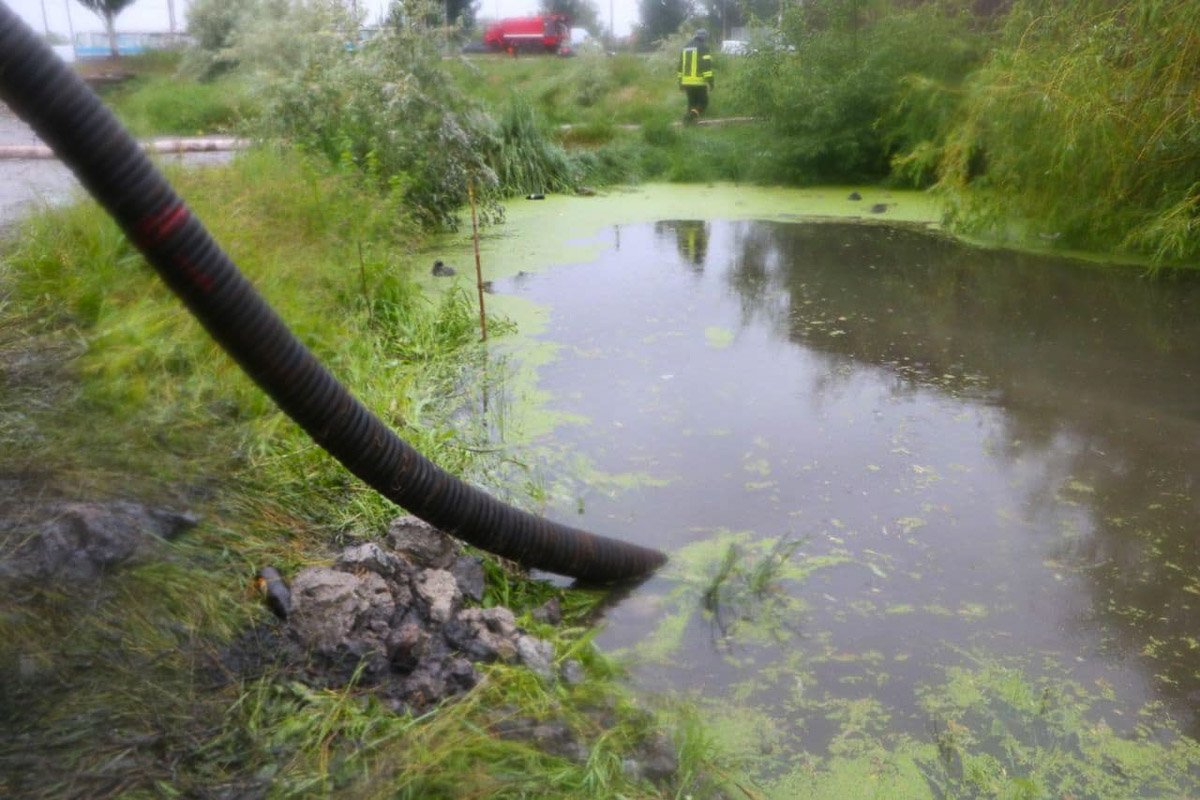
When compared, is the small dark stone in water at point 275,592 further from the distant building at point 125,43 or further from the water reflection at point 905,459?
the distant building at point 125,43

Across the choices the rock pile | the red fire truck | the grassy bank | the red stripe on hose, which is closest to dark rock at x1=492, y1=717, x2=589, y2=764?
the grassy bank

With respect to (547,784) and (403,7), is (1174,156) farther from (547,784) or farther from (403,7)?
(547,784)

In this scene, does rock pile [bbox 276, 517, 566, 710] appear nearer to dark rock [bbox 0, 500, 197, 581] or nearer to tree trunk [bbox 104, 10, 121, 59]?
dark rock [bbox 0, 500, 197, 581]

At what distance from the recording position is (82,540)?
2254mm

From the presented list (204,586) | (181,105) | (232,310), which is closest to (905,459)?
(204,586)

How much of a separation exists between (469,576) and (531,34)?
66.1ft

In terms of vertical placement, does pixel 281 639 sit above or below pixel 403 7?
below

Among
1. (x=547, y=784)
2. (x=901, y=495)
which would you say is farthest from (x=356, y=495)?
(x=901, y=495)

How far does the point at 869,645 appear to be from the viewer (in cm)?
273

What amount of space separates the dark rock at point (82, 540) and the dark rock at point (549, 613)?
95 cm

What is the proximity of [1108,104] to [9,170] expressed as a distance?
625cm

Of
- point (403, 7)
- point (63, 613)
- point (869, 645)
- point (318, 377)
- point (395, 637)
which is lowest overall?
point (869, 645)

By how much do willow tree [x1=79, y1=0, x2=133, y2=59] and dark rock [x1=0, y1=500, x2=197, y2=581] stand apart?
1.89 metres

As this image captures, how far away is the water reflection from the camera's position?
273 cm
